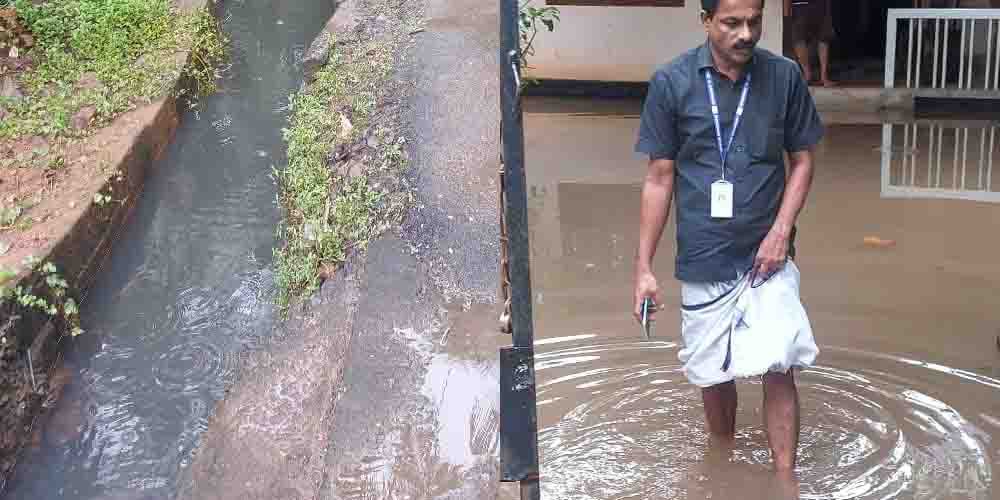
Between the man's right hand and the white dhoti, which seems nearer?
the white dhoti

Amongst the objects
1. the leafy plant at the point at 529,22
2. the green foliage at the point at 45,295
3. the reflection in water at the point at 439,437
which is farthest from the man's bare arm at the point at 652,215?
the green foliage at the point at 45,295

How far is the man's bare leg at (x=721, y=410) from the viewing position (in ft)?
12.7

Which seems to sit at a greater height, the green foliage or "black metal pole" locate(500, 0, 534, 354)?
"black metal pole" locate(500, 0, 534, 354)

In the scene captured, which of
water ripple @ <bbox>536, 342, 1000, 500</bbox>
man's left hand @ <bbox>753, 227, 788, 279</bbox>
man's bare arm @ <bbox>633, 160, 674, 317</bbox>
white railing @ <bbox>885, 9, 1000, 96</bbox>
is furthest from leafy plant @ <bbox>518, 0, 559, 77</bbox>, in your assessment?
white railing @ <bbox>885, 9, 1000, 96</bbox>

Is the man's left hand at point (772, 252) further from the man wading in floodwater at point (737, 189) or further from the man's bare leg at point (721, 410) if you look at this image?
the man's bare leg at point (721, 410)

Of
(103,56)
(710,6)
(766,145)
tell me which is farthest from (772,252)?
(103,56)

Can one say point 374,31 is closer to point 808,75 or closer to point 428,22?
point 428,22

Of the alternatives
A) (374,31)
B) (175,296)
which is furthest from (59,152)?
(374,31)

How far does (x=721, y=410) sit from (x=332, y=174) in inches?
122

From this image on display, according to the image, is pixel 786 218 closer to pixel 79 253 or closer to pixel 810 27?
pixel 79 253

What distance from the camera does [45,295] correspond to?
5.93 meters

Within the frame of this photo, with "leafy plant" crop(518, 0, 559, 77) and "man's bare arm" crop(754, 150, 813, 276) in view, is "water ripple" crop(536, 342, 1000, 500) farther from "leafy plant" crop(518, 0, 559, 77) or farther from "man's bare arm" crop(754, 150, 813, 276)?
"leafy plant" crop(518, 0, 559, 77)

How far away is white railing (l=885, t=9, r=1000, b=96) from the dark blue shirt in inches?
300

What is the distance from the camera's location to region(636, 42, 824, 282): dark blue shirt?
3.36m
